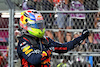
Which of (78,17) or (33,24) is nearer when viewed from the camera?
(33,24)

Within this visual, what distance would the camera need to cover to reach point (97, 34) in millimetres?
3961

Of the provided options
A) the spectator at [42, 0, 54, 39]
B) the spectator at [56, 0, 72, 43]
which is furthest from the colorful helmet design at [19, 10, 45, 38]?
Result: the spectator at [56, 0, 72, 43]

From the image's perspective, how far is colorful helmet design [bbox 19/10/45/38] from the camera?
2305 mm

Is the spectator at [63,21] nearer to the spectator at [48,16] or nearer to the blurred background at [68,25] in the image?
the blurred background at [68,25]

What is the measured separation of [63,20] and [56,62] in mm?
801

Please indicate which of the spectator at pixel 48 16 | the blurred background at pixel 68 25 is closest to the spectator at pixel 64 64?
the blurred background at pixel 68 25

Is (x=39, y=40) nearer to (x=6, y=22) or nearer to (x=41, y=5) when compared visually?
(x=41, y=5)

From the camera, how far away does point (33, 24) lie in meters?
2.33

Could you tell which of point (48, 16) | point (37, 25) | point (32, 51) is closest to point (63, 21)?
point (48, 16)

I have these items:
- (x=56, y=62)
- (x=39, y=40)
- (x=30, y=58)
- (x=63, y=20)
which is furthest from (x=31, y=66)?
(x=63, y=20)

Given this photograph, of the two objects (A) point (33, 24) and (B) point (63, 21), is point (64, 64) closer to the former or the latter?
(B) point (63, 21)

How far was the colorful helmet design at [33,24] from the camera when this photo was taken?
230 cm

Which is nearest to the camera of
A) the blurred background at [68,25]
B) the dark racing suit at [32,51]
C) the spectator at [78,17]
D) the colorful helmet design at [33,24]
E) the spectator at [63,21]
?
the dark racing suit at [32,51]

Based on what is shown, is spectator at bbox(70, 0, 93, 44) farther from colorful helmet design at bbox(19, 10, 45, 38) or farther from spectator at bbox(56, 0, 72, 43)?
colorful helmet design at bbox(19, 10, 45, 38)
